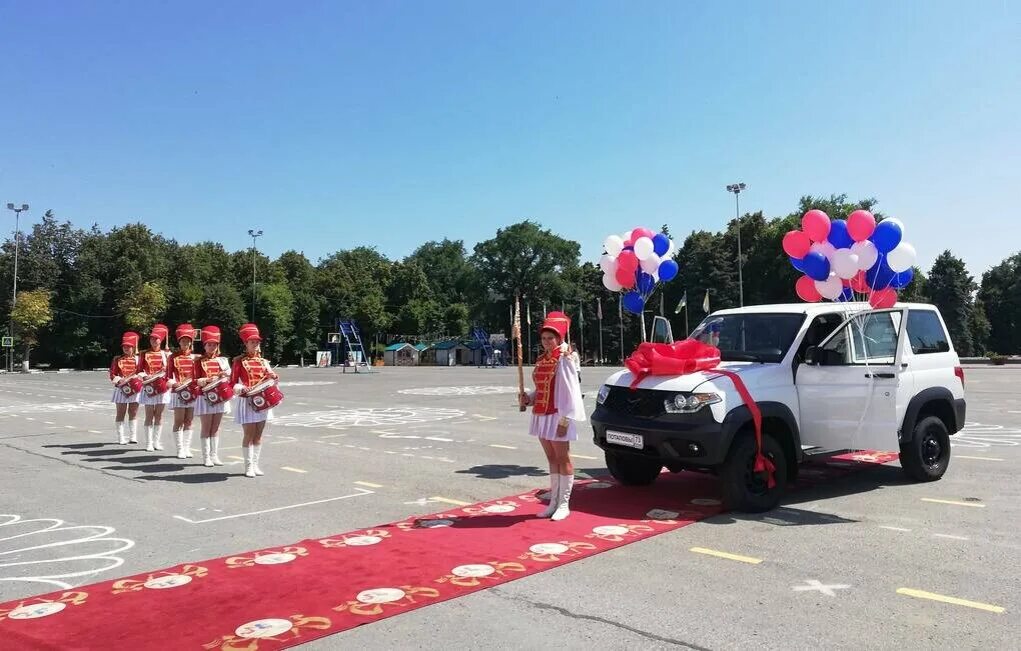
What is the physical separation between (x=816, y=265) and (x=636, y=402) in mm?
3423

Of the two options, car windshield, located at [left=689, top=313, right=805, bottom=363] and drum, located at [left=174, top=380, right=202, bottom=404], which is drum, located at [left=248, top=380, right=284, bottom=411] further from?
car windshield, located at [left=689, top=313, right=805, bottom=363]


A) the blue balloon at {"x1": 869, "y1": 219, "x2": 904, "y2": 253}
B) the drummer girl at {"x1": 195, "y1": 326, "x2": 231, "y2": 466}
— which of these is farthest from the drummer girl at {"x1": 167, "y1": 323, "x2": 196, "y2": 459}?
the blue balloon at {"x1": 869, "y1": 219, "x2": 904, "y2": 253}

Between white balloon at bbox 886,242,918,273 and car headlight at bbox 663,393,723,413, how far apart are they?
3.44m

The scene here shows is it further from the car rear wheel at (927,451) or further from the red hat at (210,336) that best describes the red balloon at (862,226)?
the red hat at (210,336)

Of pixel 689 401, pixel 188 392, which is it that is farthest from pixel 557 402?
pixel 188 392

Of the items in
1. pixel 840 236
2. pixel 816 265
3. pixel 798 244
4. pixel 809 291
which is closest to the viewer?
pixel 840 236

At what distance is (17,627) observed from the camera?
14.2 ft

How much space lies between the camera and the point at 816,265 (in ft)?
29.2

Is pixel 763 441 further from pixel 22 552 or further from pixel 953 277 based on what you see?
pixel 953 277

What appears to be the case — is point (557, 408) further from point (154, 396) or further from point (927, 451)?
point (154, 396)

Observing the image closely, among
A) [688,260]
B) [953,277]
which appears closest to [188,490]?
[688,260]

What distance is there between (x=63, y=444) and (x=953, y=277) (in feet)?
243

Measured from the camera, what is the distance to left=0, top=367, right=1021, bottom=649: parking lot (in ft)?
13.9

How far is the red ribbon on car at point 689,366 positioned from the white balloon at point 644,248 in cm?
275
